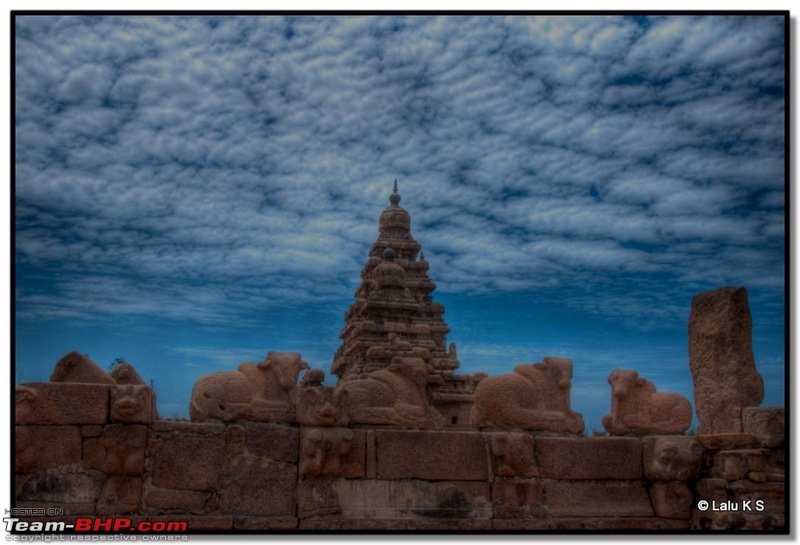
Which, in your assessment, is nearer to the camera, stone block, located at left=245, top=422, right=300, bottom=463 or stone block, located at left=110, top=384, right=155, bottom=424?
stone block, located at left=110, top=384, right=155, bottom=424

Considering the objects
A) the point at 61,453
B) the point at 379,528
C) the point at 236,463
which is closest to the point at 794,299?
the point at 379,528

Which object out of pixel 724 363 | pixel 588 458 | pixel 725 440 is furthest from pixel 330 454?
pixel 724 363

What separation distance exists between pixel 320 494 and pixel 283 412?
0.98m

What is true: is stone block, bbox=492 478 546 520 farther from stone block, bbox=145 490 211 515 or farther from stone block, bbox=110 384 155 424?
stone block, bbox=110 384 155 424

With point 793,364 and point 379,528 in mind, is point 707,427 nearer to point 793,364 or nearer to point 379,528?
point 793,364

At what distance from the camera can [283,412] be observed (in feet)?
33.0

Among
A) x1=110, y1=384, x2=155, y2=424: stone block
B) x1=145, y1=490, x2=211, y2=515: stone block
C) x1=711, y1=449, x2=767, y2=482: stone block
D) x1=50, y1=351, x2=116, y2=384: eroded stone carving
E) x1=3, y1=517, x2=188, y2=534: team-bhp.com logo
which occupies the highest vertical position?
x1=50, y1=351, x2=116, y2=384: eroded stone carving

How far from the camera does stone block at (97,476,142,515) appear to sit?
9375mm

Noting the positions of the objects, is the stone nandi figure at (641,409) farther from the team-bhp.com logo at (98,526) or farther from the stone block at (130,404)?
the stone block at (130,404)

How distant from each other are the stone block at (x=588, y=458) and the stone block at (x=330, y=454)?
2.05 m

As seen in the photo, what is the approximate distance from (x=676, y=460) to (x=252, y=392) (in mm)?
4679

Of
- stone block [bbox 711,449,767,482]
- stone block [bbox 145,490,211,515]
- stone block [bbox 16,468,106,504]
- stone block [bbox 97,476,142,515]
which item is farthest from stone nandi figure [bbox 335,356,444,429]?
stone block [bbox 711,449,767,482]

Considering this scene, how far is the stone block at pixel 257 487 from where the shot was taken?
31.6ft

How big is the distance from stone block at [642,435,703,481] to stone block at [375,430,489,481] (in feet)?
6.22
